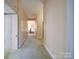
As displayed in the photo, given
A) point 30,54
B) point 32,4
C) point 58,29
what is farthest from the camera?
point 32,4

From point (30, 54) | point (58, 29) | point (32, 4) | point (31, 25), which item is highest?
point (32, 4)

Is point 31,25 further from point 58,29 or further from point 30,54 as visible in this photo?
point 58,29

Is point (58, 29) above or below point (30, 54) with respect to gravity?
above

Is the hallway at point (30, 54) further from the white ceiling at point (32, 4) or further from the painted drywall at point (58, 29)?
the white ceiling at point (32, 4)

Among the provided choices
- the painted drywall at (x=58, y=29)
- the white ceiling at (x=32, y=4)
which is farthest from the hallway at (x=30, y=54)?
the white ceiling at (x=32, y=4)

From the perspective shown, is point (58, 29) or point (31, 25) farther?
point (31, 25)

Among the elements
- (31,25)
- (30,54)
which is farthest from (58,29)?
(31,25)

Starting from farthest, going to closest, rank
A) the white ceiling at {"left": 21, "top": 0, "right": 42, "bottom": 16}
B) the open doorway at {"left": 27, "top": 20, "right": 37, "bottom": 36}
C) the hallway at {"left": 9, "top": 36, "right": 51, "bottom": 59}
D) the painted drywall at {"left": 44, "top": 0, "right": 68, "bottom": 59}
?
1. the open doorway at {"left": 27, "top": 20, "right": 37, "bottom": 36}
2. the white ceiling at {"left": 21, "top": 0, "right": 42, "bottom": 16}
3. the hallway at {"left": 9, "top": 36, "right": 51, "bottom": 59}
4. the painted drywall at {"left": 44, "top": 0, "right": 68, "bottom": 59}

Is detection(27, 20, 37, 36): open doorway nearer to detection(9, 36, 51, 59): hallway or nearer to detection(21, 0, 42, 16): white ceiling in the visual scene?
detection(21, 0, 42, 16): white ceiling

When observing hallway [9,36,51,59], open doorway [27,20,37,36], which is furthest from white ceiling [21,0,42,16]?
open doorway [27,20,37,36]
